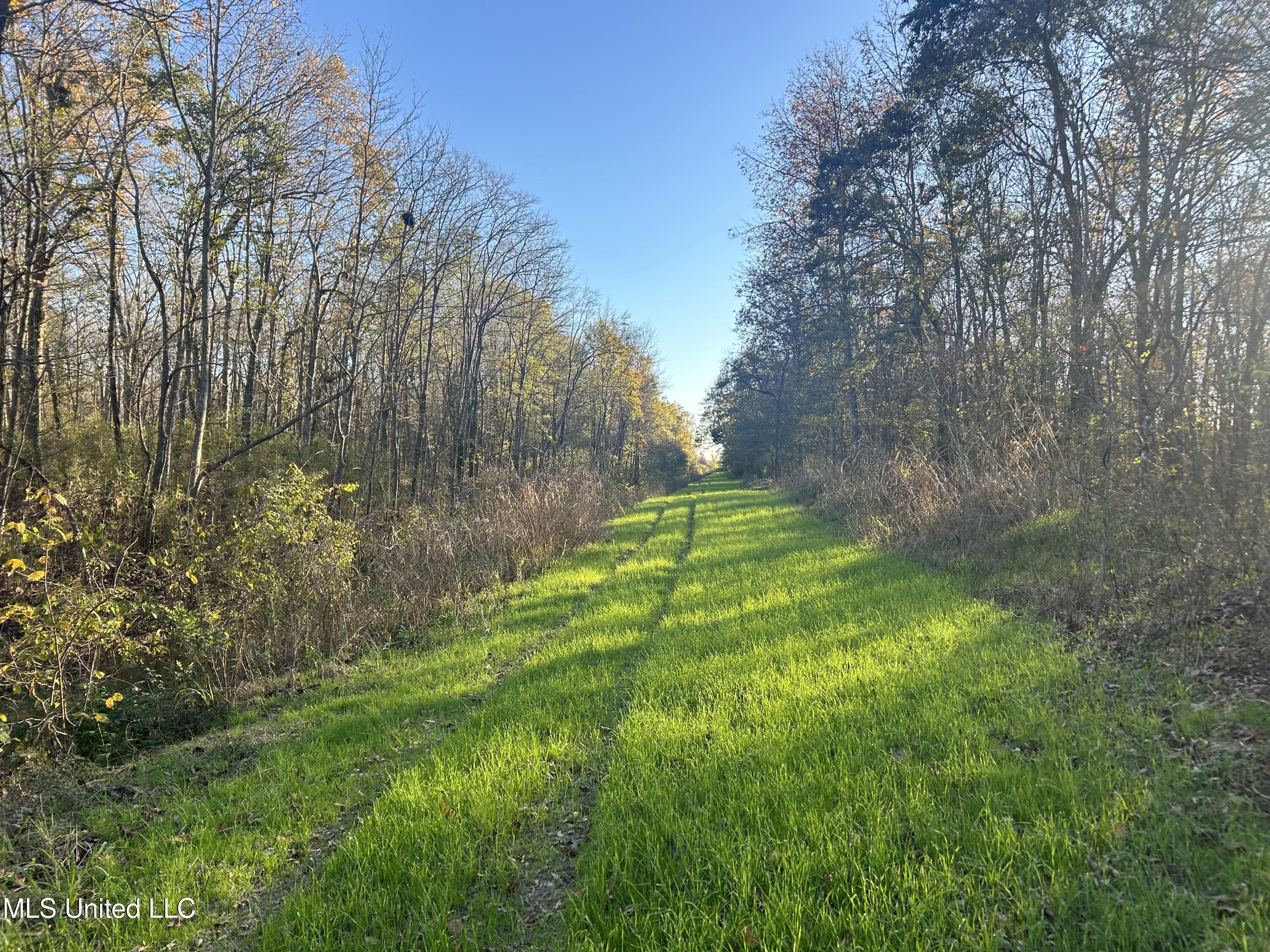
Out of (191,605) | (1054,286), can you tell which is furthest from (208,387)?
(1054,286)

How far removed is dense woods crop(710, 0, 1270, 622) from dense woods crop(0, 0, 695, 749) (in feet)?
29.0

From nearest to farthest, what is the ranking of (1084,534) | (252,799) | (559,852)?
(559,852) → (252,799) → (1084,534)

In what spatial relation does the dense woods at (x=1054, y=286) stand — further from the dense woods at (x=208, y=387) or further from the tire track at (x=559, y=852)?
the dense woods at (x=208, y=387)

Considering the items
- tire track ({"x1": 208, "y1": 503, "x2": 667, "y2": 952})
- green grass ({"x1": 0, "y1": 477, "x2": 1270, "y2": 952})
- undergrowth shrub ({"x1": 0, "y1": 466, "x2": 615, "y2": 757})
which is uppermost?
undergrowth shrub ({"x1": 0, "y1": 466, "x2": 615, "y2": 757})

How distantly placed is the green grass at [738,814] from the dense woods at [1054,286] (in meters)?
2.40

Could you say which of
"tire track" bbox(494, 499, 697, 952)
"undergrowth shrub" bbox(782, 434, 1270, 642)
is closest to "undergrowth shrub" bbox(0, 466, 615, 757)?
"tire track" bbox(494, 499, 697, 952)

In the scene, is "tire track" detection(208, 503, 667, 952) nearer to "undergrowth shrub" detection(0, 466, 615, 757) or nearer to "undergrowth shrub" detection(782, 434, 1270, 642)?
"undergrowth shrub" detection(0, 466, 615, 757)

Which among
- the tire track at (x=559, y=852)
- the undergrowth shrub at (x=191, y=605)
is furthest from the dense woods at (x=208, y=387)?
the tire track at (x=559, y=852)

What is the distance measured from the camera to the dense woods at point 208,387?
5.16 m

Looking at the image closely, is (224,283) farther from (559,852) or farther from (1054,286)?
(1054,286)

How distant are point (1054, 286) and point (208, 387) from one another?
51.0 ft

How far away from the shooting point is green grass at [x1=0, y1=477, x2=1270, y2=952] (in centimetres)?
229

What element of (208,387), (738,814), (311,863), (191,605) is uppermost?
(208,387)

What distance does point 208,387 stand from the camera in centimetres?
744
